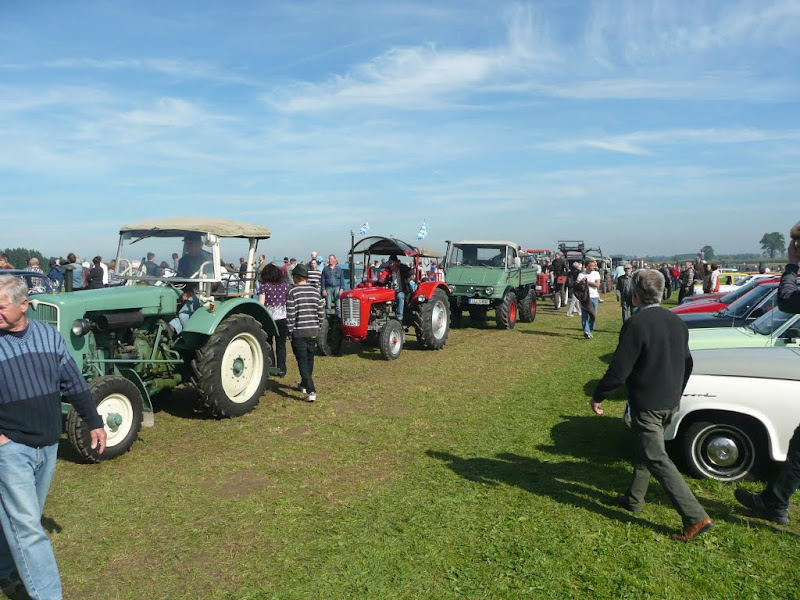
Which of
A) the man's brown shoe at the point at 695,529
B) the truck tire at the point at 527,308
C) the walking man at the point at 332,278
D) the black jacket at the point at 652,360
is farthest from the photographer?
the truck tire at the point at 527,308

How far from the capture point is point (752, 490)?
4453 mm

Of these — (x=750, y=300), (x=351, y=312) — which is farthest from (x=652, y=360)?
(x=351, y=312)

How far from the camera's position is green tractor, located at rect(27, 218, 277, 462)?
525 cm

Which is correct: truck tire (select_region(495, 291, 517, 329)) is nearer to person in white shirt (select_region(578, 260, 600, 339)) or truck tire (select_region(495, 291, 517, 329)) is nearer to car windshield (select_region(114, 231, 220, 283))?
person in white shirt (select_region(578, 260, 600, 339))

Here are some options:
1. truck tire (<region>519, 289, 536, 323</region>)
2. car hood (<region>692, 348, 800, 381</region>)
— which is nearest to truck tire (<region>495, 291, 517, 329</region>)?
truck tire (<region>519, 289, 536, 323</region>)

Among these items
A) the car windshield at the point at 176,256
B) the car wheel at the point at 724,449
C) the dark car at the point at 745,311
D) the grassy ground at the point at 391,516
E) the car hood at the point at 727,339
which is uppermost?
the car windshield at the point at 176,256

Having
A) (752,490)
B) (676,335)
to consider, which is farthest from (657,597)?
(752,490)

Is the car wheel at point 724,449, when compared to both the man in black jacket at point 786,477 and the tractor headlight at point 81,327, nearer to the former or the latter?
the man in black jacket at point 786,477

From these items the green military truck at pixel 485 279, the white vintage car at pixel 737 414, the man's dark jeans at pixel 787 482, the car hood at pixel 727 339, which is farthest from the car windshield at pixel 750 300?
the green military truck at pixel 485 279

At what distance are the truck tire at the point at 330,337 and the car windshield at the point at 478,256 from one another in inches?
191

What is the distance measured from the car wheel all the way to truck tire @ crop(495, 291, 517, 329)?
930cm

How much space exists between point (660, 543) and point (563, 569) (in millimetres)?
744

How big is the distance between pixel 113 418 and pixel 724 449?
16.5ft

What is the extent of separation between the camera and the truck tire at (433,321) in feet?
35.7
